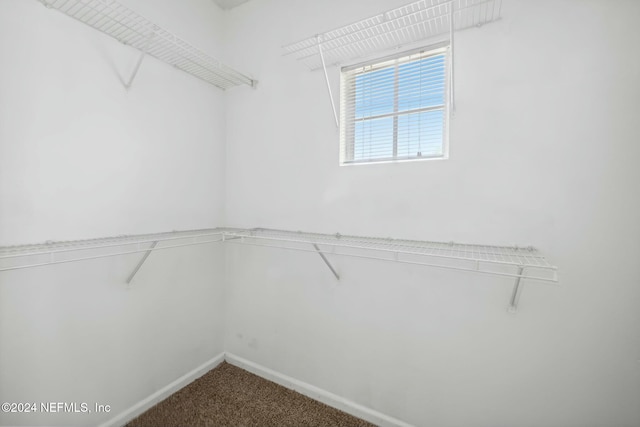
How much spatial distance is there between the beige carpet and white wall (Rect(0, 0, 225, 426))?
16cm

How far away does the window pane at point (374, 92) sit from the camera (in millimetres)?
1669

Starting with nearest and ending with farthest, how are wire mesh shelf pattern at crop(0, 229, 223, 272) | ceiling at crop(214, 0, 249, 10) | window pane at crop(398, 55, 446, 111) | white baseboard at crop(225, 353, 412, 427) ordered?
wire mesh shelf pattern at crop(0, 229, 223, 272)
window pane at crop(398, 55, 446, 111)
white baseboard at crop(225, 353, 412, 427)
ceiling at crop(214, 0, 249, 10)

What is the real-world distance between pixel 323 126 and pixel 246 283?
1317mm

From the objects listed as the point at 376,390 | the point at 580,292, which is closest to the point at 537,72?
the point at 580,292

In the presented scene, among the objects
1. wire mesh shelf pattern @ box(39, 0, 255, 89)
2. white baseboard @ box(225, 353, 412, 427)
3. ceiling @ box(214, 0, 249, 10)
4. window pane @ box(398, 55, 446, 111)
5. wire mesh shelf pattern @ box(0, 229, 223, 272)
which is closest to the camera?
wire mesh shelf pattern @ box(0, 229, 223, 272)

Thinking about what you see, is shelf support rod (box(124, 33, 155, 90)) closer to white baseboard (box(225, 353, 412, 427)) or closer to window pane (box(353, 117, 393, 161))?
window pane (box(353, 117, 393, 161))

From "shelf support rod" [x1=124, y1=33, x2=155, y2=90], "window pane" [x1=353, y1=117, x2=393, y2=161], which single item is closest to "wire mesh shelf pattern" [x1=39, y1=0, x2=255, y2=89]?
"shelf support rod" [x1=124, y1=33, x2=155, y2=90]

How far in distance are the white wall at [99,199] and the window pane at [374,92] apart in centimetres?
115

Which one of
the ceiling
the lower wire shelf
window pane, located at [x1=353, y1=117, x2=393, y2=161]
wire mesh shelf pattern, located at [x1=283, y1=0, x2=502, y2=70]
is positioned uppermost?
the ceiling

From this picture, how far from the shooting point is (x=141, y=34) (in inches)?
59.5

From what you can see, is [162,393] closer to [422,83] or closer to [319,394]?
[319,394]

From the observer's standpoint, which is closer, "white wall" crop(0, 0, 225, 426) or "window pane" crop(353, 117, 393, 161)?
"white wall" crop(0, 0, 225, 426)

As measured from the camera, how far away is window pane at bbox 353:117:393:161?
1685 mm

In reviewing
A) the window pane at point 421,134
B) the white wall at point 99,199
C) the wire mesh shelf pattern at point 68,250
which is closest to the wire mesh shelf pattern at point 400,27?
the window pane at point 421,134
